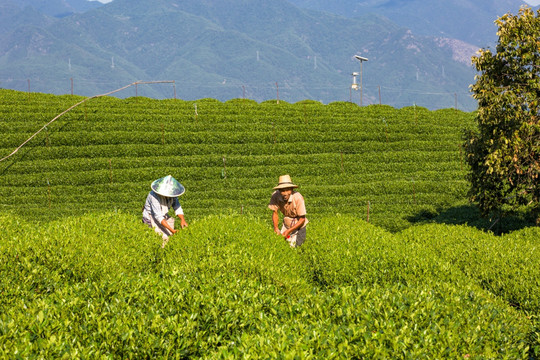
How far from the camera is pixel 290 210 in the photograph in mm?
11672

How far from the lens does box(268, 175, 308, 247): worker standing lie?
11.3 metres

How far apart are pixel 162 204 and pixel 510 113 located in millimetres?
11979

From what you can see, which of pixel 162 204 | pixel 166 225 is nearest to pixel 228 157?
pixel 162 204

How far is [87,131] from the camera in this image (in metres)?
32.0

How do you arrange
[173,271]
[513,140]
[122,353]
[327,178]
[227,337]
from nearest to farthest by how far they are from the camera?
[122,353], [227,337], [173,271], [513,140], [327,178]

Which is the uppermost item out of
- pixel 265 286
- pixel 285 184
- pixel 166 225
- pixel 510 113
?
pixel 510 113

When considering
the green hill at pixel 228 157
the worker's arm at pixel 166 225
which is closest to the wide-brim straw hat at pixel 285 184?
the worker's arm at pixel 166 225

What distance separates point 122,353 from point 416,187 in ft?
79.2

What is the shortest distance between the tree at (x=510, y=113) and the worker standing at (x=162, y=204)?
10371mm

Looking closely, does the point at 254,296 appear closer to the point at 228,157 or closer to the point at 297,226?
the point at 297,226

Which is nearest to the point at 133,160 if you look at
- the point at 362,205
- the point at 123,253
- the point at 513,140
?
the point at 362,205

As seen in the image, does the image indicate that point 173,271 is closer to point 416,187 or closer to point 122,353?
point 122,353

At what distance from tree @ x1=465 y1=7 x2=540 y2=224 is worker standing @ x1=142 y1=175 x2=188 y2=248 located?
10371 millimetres

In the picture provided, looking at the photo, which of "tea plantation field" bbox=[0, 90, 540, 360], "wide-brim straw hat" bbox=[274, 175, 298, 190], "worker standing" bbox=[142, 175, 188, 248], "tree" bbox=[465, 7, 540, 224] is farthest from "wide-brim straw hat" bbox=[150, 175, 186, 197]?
"tree" bbox=[465, 7, 540, 224]
